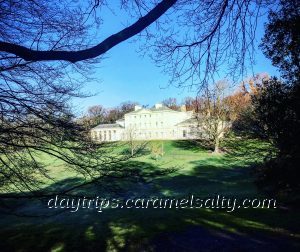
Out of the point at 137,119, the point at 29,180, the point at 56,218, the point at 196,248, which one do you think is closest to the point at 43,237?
the point at 56,218

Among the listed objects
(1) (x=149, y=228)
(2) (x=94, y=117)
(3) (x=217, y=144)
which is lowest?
(1) (x=149, y=228)

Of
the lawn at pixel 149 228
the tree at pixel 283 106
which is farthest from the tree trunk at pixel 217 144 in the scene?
the tree at pixel 283 106

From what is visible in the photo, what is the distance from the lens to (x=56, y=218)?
19531 mm

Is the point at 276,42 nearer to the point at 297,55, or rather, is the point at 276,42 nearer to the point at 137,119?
the point at 297,55

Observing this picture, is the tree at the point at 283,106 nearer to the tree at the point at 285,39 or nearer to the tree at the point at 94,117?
the tree at the point at 285,39

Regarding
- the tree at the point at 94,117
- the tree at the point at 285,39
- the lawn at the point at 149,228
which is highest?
the tree at the point at 285,39

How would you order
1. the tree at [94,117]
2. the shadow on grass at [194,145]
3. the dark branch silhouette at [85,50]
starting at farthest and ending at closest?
the shadow on grass at [194,145] < the tree at [94,117] < the dark branch silhouette at [85,50]

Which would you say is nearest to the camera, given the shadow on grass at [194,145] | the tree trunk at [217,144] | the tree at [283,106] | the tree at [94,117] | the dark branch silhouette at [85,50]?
the dark branch silhouette at [85,50]

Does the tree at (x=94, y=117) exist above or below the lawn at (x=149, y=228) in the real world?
above

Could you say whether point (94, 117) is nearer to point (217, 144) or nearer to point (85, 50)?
point (85, 50)

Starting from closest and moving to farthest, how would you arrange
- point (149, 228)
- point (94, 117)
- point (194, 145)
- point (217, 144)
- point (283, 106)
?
1. point (94, 117)
2. point (283, 106)
3. point (149, 228)
4. point (217, 144)
5. point (194, 145)

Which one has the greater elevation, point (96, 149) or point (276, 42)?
point (276, 42)

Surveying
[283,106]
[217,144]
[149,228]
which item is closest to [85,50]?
[283,106]

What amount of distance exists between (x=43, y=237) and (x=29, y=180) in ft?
29.0
